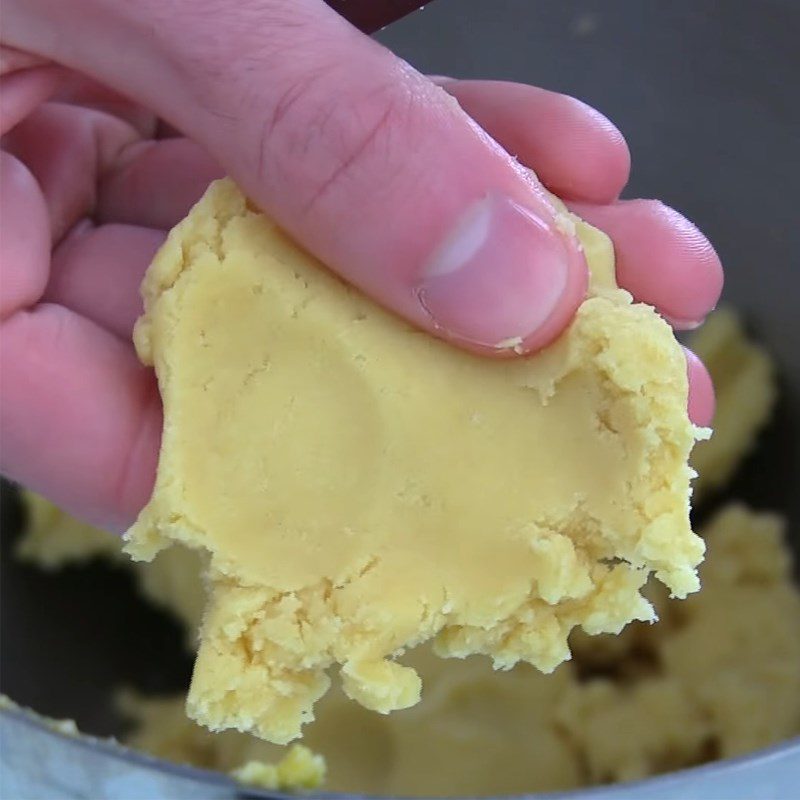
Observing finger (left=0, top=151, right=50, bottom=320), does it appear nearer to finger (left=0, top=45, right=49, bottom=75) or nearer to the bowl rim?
finger (left=0, top=45, right=49, bottom=75)

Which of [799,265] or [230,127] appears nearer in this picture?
[230,127]

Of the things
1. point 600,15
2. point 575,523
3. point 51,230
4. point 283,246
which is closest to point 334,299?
point 283,246

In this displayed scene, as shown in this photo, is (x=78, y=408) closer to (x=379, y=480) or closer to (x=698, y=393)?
(x=379, y=480)

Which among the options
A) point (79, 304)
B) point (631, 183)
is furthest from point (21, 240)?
point (631, 183)

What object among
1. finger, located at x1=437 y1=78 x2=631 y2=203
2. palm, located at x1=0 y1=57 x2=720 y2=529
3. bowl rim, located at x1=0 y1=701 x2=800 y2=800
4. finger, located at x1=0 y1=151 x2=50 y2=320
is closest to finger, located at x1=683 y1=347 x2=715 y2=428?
palm, located at x1=0 y1=57 x2=720 y2=529

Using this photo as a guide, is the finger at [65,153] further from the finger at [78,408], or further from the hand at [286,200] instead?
the finger at [78,408]

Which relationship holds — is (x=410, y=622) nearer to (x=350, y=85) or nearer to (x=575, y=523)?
(x=575, y=523)
